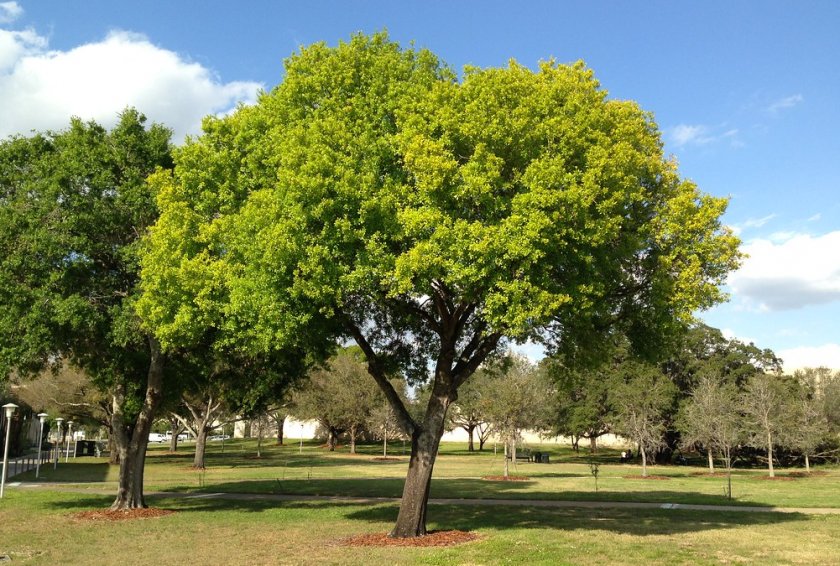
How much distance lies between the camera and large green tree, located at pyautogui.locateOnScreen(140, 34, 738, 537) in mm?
13766

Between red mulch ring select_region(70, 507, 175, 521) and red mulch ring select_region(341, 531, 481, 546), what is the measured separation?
8615 mm

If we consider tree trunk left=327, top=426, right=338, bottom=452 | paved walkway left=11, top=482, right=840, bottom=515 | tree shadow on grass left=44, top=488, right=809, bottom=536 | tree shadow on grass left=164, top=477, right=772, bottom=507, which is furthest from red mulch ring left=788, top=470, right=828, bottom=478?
tree trunk left=327, top=426, right=338, bottom=452

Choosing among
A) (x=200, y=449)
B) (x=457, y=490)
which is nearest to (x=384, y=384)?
(x=457, y=490)

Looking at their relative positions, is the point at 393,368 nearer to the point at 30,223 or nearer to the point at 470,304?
the point at 470,304

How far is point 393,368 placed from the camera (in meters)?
19.5

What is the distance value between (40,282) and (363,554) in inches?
507

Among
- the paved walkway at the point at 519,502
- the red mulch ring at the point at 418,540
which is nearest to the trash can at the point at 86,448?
the paved walkway at the point at 519,502

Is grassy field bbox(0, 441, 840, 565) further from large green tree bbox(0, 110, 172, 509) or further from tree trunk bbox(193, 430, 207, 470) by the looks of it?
tree trunk bbox(193, 430, 207, 470)

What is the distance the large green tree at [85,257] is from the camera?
19359 millimetres

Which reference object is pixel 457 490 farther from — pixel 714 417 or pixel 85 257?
pixel 714 417

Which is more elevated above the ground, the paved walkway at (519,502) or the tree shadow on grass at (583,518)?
the tree shadow on grass at (583,518)

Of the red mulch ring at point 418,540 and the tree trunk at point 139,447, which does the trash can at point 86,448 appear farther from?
the red mulch ring at point 418,540

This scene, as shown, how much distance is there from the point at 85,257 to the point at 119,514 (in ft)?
26.7

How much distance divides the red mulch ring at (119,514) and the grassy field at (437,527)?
0.46 metres
